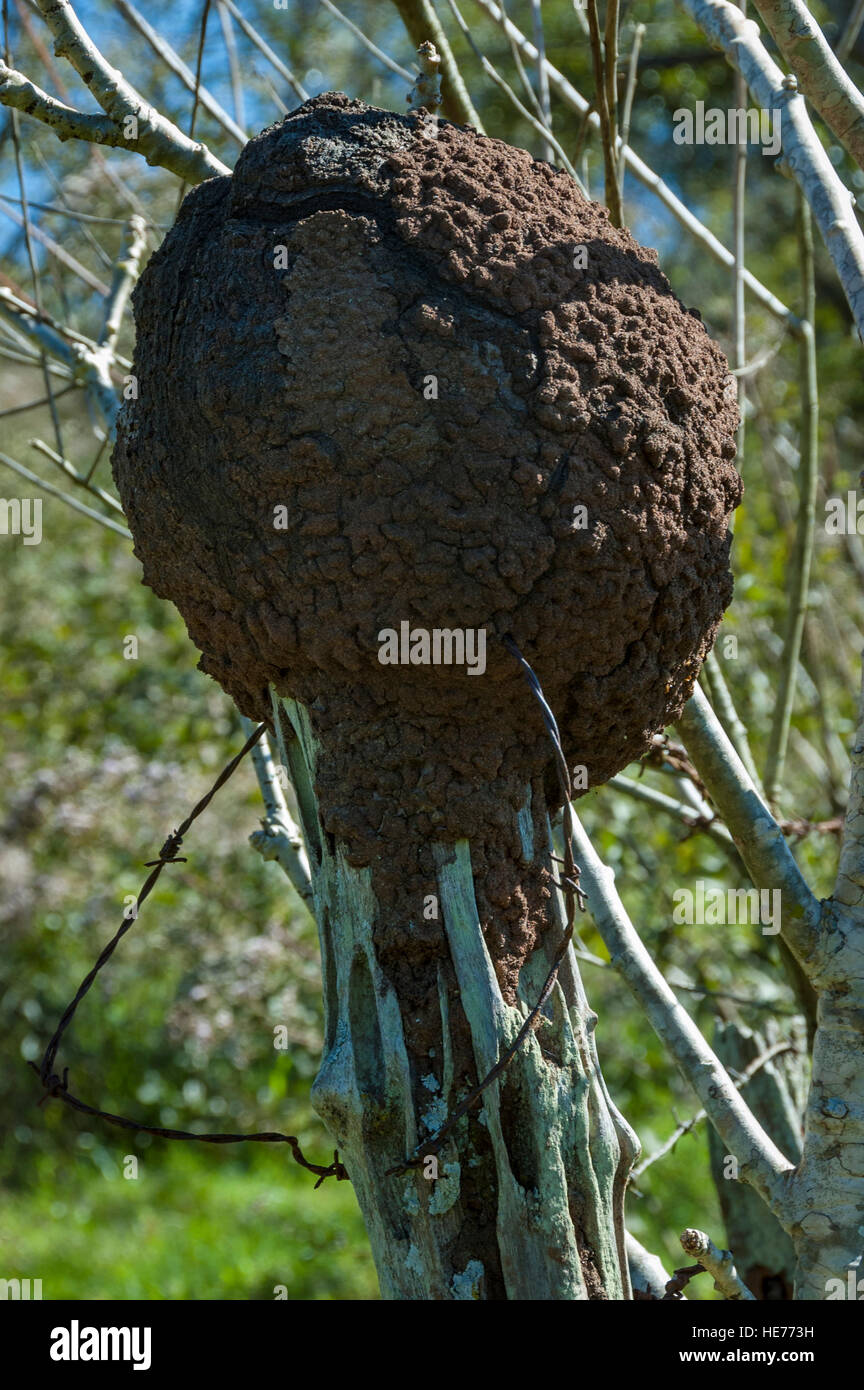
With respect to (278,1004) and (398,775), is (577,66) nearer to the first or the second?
(278,1004)

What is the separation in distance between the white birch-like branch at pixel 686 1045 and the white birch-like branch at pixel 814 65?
47.1 inches

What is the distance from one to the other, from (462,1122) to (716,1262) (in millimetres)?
629

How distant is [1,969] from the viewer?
736cm

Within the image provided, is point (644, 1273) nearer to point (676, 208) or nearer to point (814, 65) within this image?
point (814, 65)

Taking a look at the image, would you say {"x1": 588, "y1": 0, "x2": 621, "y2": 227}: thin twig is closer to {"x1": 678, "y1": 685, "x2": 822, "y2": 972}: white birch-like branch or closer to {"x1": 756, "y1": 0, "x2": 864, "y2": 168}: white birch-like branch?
{"x1": 756, "y1": 0, "x2": 864, "y2": 168}: white birch-like branch

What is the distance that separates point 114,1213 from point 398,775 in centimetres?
555

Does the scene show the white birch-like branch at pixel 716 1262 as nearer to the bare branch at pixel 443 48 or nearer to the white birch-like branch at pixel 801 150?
the white birch-like branch at pixel 801 150

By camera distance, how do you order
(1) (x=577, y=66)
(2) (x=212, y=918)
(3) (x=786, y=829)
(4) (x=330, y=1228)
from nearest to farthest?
(3) (x=786, y=829) → (4) (x=330, y=1228) → (2) (x=212, y=918) → (1) (x=577, y=66)

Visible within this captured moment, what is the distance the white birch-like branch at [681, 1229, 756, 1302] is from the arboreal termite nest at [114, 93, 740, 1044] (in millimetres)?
629

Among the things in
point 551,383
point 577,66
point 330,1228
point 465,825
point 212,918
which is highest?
point 577,66

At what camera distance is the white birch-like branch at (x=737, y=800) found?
2.25 metres

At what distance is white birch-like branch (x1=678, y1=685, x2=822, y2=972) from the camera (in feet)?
7.38

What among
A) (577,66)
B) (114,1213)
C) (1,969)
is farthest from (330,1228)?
(577,66)

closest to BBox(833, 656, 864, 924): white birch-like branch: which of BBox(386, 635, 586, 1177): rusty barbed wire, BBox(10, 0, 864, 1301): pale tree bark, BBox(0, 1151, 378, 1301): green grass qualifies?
BBox(10, 0, 864, 1301): pale tree bark
